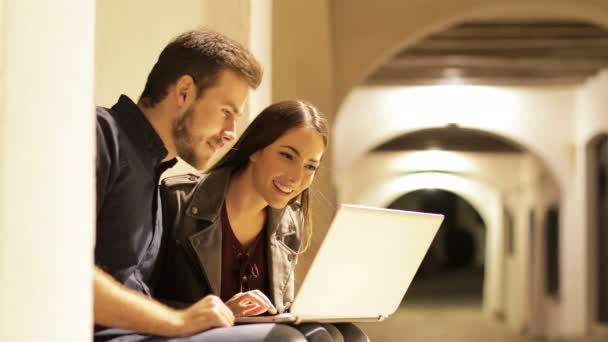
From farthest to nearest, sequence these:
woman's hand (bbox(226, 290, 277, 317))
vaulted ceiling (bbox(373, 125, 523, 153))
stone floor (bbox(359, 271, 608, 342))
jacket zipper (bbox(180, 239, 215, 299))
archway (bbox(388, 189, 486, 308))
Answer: archway (bbox(388, 189, 486, 308)) < vaulted ceiling (bbox(373, 125, 523, 153)) < stone floor (bbox(359, 271, 608, 342)) < jacket zipper (bbox(180, 239, 215, 299)) < woman's hand (bbox(226, 290, 277, 317))

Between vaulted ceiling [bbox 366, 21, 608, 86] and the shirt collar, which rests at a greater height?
vaulted ceiling [bbox 366, 21, 608, 86]

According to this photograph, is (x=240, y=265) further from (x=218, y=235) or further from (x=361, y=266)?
(x=361, y=266)

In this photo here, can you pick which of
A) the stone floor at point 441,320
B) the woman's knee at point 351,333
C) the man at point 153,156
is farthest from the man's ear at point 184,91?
the stone floor at point 441,320

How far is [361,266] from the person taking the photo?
2.41 meters

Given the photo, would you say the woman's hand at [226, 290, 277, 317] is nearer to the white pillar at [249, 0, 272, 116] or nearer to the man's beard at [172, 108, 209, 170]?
the man's beard at [172, 108, 209, 170]

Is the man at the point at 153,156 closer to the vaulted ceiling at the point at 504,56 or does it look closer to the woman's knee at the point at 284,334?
the woman's knee at the point at 284,334

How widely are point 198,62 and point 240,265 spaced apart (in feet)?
2.00

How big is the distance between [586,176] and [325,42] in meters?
7.92

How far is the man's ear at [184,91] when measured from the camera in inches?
93.6

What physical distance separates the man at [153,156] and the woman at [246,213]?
147 millimetres

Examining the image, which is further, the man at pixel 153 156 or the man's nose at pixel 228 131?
the man's nose at pixel 228 131

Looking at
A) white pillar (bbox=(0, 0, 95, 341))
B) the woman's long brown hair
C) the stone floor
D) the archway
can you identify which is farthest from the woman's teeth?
the archway

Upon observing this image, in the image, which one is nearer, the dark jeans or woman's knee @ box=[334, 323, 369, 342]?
the dark jeans

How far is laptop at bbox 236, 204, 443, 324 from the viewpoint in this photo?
2260 millimetres
